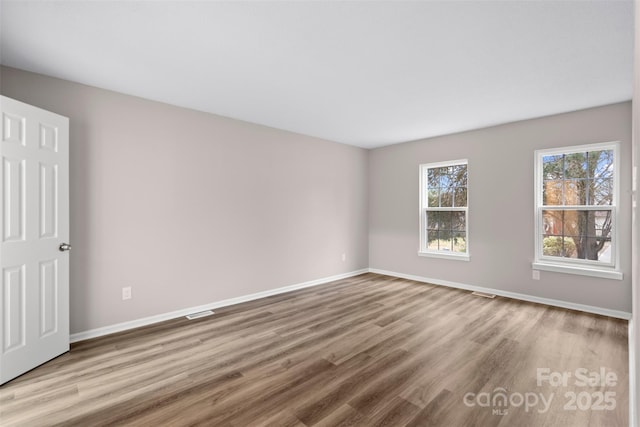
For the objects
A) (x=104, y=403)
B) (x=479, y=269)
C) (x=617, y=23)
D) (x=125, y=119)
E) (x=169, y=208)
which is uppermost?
(x=617, y=23)

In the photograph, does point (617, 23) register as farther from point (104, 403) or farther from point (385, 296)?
point (104, 403)

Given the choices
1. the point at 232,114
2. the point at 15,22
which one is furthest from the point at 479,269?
the point at 15,22

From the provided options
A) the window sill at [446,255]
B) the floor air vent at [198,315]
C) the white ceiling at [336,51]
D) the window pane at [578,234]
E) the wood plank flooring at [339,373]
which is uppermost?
the white ceiling at [336,51]

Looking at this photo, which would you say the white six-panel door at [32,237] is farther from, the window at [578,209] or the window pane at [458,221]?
the window at [578,209]

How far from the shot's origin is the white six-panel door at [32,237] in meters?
2.16

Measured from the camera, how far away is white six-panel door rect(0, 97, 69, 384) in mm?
2156

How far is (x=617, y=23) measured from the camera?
1962mm

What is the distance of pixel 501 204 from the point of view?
4.30 m

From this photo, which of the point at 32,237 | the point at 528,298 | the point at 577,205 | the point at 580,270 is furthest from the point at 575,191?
the point at 32,237

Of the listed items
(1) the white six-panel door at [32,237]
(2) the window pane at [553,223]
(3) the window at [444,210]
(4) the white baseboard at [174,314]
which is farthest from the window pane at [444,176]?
(1) the white six-panel door at [32,237]

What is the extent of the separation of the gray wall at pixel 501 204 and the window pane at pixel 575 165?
0.67ft

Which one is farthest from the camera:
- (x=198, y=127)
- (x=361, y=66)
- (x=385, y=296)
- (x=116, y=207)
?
(x=385, y=296)

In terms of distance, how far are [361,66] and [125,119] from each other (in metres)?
2.57

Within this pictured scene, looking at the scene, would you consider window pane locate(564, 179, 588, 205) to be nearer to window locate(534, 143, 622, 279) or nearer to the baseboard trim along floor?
window locate(534, 143, 622, 279)
